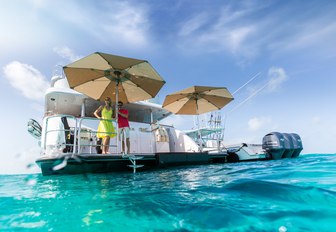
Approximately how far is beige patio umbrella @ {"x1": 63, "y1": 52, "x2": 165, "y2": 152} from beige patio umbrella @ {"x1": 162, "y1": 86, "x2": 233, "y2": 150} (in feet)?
6.10

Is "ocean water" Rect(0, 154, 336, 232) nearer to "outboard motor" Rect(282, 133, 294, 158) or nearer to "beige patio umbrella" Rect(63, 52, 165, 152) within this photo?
"beige patio umbrella" Rect(63, 52, 165, 152)

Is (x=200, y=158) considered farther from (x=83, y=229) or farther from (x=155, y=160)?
(x=83, y=229)

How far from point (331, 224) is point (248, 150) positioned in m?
10.6

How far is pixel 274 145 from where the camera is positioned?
37.9 ft

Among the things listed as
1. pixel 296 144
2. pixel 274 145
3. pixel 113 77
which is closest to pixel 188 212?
pixel 113 77

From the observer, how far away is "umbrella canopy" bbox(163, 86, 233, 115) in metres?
8.25

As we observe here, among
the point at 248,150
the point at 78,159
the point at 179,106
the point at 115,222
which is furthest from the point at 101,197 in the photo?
the point at 248,150

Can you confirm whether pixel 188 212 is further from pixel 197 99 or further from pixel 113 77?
pixel 197 99

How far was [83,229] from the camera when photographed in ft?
4.81

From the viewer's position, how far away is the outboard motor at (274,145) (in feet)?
37.7

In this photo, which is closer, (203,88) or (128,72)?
(128,72)

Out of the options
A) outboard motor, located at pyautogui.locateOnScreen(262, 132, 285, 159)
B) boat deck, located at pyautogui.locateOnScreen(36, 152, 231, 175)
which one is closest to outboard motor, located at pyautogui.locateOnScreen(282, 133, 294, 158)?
outboard motor, located at pyautogui.locateOnScreen(262, 132, 285, 159)

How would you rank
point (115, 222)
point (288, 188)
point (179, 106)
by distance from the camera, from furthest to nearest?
point (179, 106) < point (288, 188) < point (115, 222)

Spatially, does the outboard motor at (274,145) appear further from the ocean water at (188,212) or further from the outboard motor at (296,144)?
the ocean water at (188,212)
